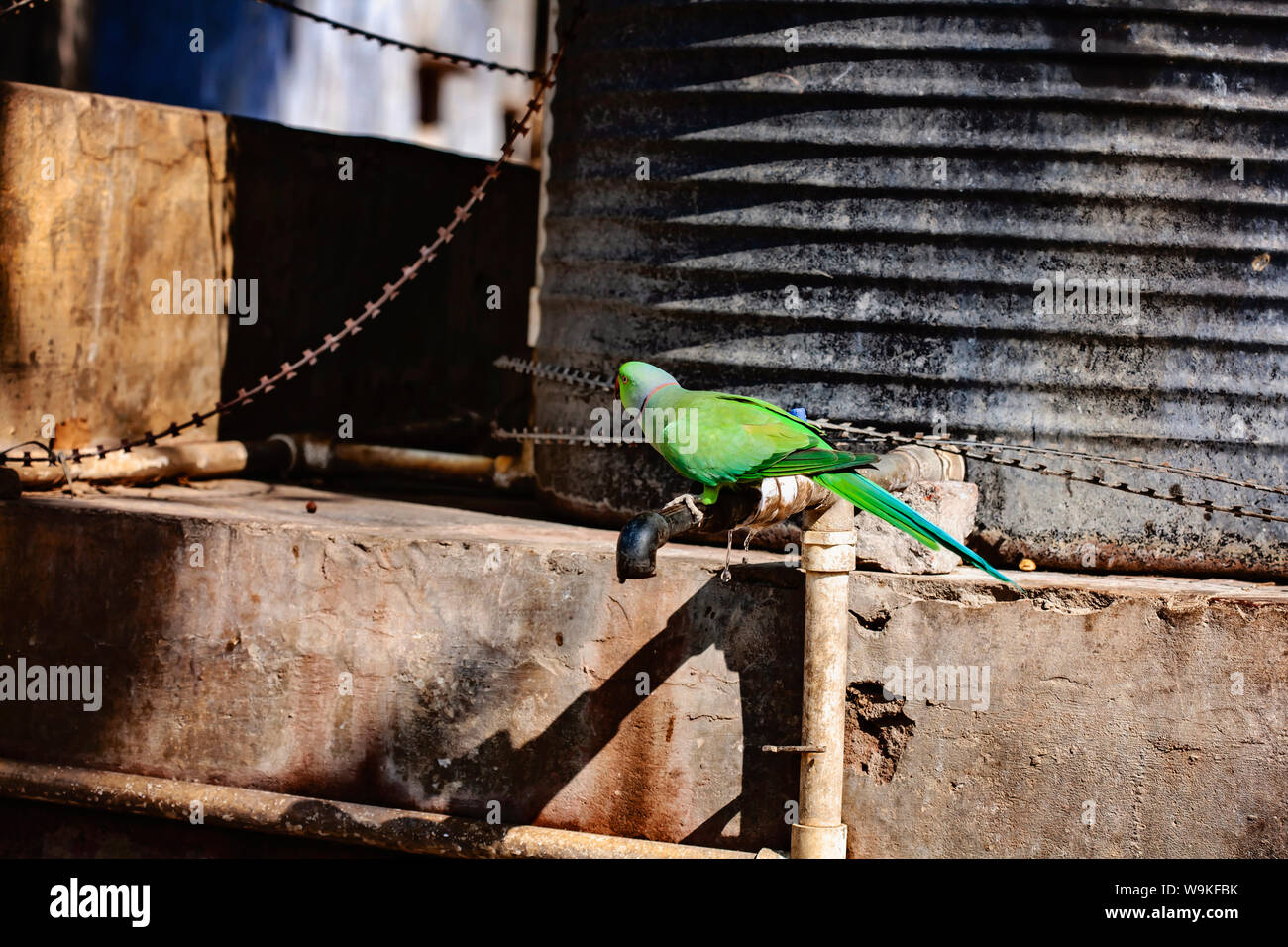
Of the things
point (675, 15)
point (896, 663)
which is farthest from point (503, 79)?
point (896, 663)

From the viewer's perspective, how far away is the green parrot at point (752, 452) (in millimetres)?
2967

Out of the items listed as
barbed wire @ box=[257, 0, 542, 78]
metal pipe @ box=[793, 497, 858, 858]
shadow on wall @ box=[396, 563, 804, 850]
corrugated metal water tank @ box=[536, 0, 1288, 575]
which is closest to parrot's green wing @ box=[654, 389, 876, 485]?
metal pipe @ box=[793, 497, 858, 858]

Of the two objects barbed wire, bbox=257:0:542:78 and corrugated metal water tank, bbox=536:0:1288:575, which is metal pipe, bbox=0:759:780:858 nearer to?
corrugated metal water tank, bbox=536:0:1288:575

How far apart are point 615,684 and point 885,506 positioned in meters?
1.03

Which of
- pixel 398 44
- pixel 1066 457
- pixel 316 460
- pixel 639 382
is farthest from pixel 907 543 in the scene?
pixel 398 44

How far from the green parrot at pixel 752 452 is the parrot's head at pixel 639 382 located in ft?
0.20

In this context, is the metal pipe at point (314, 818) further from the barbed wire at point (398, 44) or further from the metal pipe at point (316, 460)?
the barbed wire at point (398, 44)

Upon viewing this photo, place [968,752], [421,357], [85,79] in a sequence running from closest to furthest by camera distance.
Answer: [968,752] → [421,357] → [85,79]

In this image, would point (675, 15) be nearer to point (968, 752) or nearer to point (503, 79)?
point (968, 752)

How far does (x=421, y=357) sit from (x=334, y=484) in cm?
104

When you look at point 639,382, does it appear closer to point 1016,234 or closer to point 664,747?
point 664,747

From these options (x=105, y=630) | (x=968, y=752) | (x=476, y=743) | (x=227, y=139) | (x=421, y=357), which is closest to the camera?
(x=968, y=752)

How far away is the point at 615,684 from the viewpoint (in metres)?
3.66
